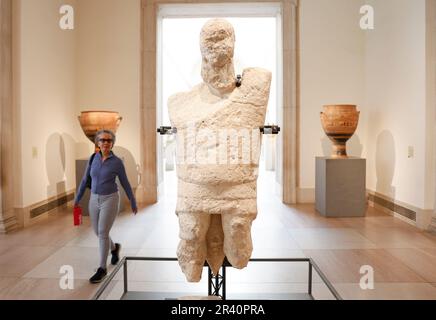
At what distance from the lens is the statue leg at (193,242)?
2461 mm

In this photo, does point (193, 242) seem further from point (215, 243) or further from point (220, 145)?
point (220, 145)

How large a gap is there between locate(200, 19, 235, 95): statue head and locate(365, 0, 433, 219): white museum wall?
151 inches

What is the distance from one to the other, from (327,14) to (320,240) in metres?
4.39

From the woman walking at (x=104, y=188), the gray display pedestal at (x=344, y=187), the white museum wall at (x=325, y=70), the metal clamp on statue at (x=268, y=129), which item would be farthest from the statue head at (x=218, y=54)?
the white museum wall at (x=325, y=70)

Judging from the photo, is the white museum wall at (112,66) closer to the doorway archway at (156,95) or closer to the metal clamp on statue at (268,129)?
the doorway archway at (156,95)

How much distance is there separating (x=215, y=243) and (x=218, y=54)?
1.23 m

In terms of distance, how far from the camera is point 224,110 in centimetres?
240

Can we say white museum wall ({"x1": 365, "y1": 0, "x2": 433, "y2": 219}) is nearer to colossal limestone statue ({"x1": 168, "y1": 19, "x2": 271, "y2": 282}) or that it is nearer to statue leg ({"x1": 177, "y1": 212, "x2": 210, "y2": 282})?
colossal limestone statue ({"x1": 168, "y1": 19, "x2": 271, "y2": 282})

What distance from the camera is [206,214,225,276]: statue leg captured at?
2.63 metres

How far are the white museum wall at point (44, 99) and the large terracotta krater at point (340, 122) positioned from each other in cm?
440

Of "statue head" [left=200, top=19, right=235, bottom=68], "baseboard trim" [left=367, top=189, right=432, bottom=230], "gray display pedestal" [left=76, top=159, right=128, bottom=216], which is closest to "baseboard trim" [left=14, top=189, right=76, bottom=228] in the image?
"gray display pedestal" [left=76, top=159, right=128, bottom=216]

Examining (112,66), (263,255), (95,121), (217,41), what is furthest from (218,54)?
(112,66)

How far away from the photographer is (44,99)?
6.11m
